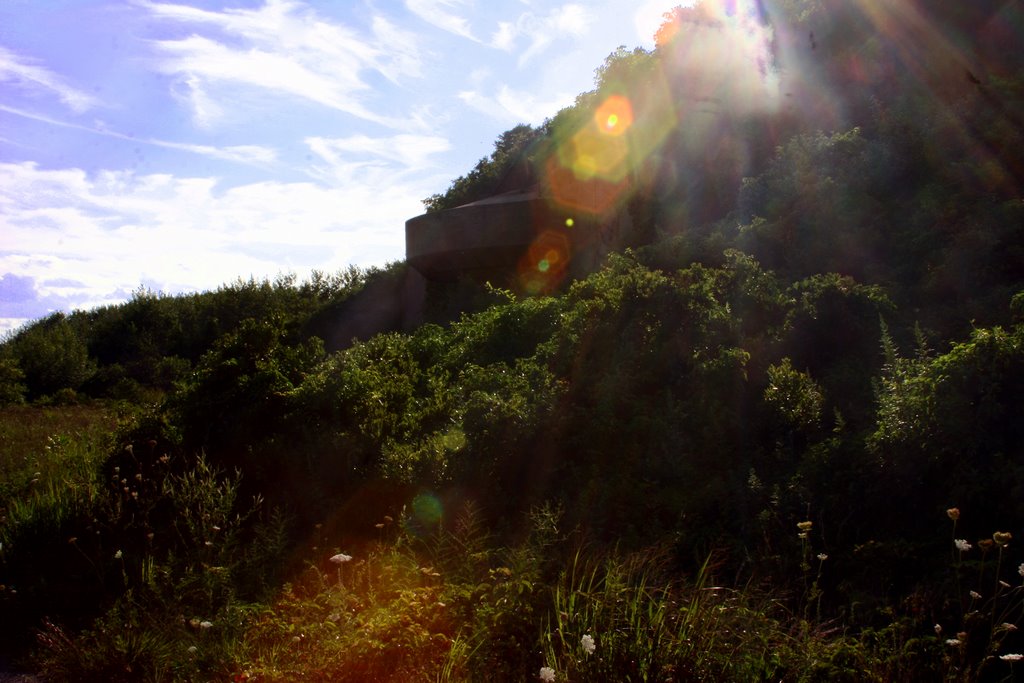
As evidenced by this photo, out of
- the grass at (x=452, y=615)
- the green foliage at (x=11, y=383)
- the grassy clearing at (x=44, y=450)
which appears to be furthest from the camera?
the green foliage at (x=11, y=383)

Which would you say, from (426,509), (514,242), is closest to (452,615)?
(426,509)

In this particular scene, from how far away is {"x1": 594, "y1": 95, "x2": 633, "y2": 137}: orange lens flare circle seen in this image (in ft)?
44.3

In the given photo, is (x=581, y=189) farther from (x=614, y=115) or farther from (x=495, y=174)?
(x=495, y=174)

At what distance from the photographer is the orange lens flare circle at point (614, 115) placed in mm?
13500

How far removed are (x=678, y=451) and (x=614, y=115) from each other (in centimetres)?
951

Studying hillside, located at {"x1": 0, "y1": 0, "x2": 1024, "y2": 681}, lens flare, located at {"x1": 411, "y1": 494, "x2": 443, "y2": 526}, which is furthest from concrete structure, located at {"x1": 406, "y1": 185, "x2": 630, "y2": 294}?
lens flare, located at {"x1": 411, "y1": 494, "x2": 443, "y2": 526}

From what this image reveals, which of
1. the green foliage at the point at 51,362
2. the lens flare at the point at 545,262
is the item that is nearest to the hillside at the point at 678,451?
the lens flare at the point at 545,262

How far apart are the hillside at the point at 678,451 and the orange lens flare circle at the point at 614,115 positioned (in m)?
1.22

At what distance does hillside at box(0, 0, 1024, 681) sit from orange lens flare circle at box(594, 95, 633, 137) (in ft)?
4.01

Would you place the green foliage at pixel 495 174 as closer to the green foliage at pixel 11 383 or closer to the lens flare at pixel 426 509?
the green foliage at pixel 11 383

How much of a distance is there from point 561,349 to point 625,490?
2.10 m

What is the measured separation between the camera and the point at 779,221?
8.54 m

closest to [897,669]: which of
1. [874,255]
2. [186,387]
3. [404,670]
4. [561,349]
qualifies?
[404,670]

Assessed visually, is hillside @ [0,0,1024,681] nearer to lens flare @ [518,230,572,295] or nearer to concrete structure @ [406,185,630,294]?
concrete structure @ [406,185,630,294]
